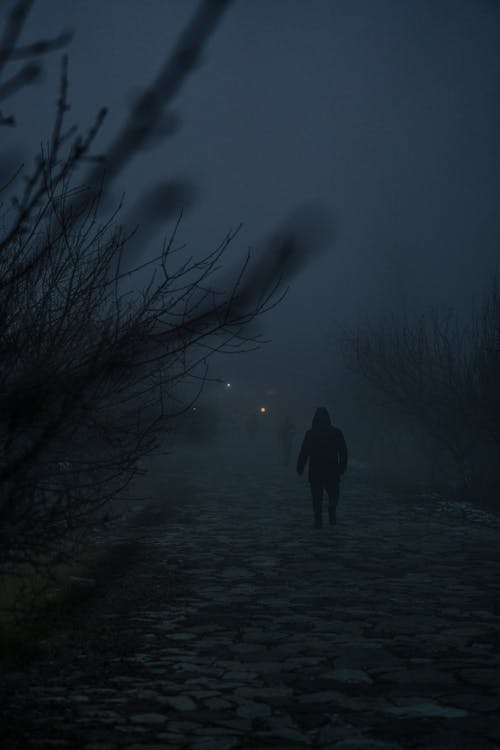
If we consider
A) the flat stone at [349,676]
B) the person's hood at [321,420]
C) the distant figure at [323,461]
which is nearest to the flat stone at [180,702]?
the flat stone at [349,676]

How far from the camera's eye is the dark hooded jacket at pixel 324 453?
13758 millimetres

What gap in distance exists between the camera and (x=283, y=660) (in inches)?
216

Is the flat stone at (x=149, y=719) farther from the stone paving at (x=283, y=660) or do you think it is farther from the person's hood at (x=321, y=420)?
the person's hood at (x=321, y=420)

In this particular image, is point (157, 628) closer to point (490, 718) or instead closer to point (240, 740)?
point (240, 740)

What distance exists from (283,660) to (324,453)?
8401 millimetres

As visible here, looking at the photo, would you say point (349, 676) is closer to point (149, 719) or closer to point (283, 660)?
point (283, 660)

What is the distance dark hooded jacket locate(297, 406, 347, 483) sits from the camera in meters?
13.8

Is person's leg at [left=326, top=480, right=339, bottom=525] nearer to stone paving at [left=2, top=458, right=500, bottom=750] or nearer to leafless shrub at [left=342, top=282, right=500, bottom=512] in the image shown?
stone paving at [left=2, top=458, right=500, bottom=750]

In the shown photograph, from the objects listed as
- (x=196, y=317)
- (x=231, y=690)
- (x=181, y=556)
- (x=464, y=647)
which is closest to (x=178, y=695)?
(x=231, y=690)

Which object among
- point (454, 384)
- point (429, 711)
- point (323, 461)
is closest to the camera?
point (429, 711)

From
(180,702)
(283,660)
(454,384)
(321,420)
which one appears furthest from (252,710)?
(454,384)

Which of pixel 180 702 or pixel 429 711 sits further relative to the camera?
pixel 180 702

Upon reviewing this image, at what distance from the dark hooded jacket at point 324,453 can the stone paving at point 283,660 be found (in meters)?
2.68

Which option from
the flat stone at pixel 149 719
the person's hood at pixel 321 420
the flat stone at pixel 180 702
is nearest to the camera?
the flat stone at pixel 149 719
